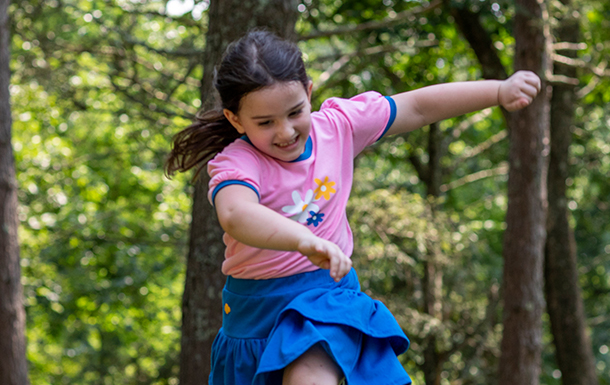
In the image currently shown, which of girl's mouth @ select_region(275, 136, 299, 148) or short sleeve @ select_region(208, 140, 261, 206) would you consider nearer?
short sleeve @ select_region(208, 140, 261, 206)

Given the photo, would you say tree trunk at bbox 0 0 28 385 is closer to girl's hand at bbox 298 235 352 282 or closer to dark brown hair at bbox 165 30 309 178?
dark brown hair at bbox 165 30 309 178

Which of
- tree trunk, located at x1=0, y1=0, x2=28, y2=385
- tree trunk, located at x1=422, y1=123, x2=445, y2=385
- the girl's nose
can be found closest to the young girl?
the girl's nose

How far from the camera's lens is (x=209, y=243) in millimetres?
3014

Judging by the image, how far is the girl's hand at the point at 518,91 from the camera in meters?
1.82

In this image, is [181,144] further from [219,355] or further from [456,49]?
[456,49]

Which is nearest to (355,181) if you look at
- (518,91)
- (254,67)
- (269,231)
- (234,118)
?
(518,91)

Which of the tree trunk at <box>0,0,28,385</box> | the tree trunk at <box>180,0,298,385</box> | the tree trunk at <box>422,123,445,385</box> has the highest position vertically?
the tree trunk at <box>180,0,298,385</box>

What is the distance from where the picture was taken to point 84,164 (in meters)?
10.1

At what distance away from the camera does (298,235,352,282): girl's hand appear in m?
1.31

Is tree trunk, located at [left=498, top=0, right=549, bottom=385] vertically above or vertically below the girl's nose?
below

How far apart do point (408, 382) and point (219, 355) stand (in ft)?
1.88

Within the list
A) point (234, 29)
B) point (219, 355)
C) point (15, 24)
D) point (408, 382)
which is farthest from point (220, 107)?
point (15, 24)

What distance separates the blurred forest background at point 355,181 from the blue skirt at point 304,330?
10.5ft

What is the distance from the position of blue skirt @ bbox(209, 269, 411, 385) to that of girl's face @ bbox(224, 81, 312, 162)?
14.5 inches
